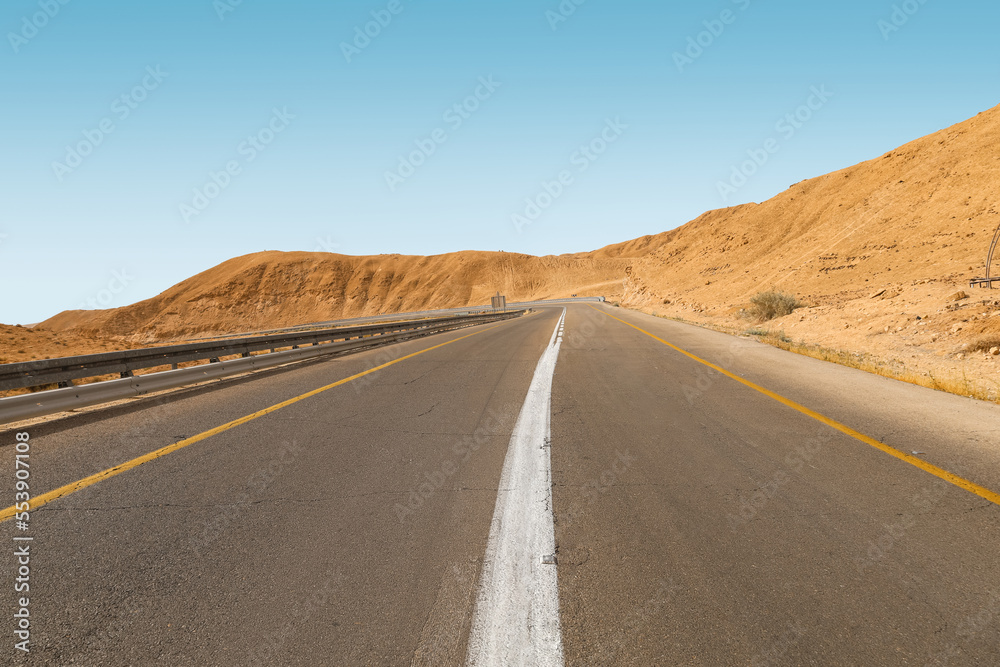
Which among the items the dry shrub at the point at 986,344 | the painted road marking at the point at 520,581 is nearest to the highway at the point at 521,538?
the painted road marking at the point at 520,581

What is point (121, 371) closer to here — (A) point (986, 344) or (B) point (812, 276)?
(A) point (986, 344)

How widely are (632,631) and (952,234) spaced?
1664 inches

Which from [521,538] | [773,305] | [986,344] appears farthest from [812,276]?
[521,538]

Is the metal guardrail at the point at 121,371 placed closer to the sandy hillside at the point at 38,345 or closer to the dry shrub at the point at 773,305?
the sandy hillside at the point at 38,345

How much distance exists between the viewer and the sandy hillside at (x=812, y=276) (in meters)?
15.9

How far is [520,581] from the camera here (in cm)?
265

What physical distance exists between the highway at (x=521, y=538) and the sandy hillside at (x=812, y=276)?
290 inches

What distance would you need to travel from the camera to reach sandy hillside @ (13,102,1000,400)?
15.9 m

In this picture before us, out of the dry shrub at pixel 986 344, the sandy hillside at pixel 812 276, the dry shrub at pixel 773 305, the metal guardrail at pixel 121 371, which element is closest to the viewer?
the metal guardrail at pixel 121 371

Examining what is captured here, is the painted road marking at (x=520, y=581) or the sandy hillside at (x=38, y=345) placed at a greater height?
the sandy hillside at (x=38, y=345)

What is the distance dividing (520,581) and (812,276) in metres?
43.5

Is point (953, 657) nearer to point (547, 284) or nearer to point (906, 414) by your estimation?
point (906, 414)

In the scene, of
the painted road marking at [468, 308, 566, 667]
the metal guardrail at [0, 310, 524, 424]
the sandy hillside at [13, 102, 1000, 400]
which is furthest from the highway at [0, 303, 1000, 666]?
the sandy hillside at [13, 102, 1000, 400]

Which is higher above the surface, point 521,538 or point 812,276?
point 812,276
